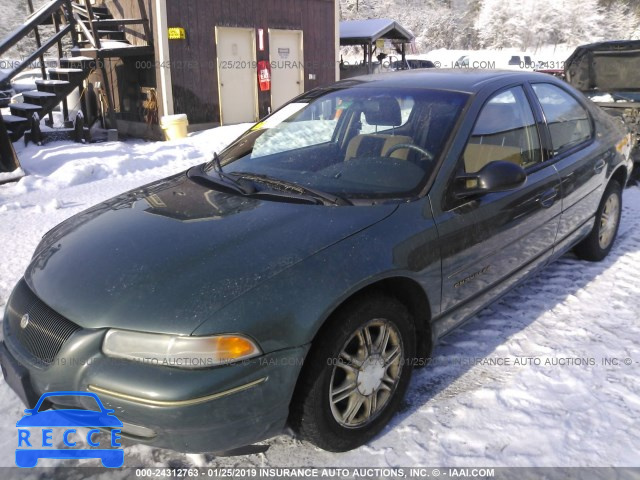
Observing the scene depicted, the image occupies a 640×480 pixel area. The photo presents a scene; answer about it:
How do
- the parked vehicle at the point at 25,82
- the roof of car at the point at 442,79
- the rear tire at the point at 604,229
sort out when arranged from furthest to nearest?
the parked vehicle at the point at 25,82
the rear tire at the point at 604,229
the roof of car at the point at 442,79

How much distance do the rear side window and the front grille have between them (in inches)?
125

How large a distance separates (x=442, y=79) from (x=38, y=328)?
8.52 ft

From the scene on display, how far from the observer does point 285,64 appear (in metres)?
13.9

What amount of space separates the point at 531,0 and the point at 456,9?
14.6 meters

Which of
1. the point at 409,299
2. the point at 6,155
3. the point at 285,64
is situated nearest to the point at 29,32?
the point at 6,155

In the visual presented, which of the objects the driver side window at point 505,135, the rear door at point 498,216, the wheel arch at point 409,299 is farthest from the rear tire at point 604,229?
the wheel arch at point 409,299

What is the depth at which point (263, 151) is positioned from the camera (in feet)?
11.2

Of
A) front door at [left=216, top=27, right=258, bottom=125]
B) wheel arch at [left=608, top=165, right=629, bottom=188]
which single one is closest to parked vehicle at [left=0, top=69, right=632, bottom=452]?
wheel arch at [left=608, top=165, right=629, bottom=188]

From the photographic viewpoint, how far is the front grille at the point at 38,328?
2.10 meters

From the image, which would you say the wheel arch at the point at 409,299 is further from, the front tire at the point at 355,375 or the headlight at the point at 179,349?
the headlight at the point at 179,349

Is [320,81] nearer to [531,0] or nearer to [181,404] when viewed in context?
[181,404]

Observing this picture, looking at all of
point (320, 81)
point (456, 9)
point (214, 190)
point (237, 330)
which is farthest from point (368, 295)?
point (456, 9)

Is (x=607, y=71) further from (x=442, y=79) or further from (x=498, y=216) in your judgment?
(x=498, y=216)

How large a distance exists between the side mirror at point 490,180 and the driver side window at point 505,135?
0.17m
